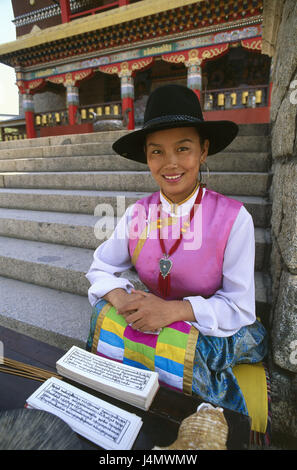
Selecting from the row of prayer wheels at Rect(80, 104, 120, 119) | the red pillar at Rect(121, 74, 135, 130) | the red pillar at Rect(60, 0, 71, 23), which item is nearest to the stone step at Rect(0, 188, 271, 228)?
the red pillar at Rect(121, 74, 135, 130)

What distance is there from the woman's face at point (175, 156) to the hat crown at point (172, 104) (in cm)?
6

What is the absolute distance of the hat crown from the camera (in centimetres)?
109

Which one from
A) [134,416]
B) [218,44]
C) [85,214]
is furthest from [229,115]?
[134,416]

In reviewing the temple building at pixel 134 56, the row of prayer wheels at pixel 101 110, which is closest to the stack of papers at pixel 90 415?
the temple building at pixel 134 56

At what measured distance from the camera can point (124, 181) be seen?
3.24 metres

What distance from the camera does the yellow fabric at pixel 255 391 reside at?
1154 mm

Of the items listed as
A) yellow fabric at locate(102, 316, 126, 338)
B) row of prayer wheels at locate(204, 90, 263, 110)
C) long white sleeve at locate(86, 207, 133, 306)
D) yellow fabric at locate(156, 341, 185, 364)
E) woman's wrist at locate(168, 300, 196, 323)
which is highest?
row of prayer wheels at locate(204, 90, 263, 110)

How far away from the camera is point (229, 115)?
22.8 feet

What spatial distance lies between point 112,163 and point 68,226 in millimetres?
1604

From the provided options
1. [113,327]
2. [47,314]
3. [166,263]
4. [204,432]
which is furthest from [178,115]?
[47,314]

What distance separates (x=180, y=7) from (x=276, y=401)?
792cm

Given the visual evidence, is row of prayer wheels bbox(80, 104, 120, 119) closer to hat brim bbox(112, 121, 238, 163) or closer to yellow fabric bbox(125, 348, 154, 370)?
hat brim bbox(112, 121, 238, 163)

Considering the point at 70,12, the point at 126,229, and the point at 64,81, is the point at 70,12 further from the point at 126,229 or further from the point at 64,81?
the point at 126,229

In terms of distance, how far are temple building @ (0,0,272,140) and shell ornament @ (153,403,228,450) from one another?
6.48m
